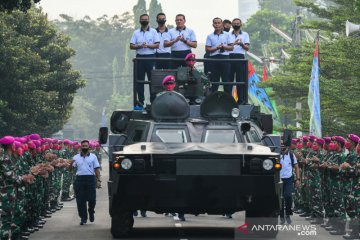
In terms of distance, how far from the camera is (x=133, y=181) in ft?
66.9

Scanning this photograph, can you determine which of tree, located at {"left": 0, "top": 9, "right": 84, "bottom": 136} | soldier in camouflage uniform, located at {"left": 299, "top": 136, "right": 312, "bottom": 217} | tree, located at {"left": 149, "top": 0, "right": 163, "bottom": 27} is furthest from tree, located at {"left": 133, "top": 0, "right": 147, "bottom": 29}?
soldier in camouflage uniform, located at {"left": 299, "top": 136, "right": 312, "bottom": 217}

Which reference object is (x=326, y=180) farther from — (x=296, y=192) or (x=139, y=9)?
(x=139, y=9)

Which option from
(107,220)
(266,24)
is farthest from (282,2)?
(107,220)

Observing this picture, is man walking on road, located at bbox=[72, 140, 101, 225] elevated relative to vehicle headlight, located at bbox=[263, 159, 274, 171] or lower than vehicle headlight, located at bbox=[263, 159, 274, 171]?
lower

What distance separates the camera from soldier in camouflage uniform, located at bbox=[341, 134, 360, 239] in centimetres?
2175

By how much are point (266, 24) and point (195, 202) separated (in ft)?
306

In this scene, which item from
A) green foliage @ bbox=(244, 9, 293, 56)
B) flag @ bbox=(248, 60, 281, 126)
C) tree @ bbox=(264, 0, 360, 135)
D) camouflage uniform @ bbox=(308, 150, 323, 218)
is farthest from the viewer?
green foliage @ bbox=(244, 9, 293, 56)

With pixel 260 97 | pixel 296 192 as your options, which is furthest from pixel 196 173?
pixel 260 97

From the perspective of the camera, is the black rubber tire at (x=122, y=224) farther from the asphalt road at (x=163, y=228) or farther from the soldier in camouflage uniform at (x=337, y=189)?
the soldier in camouflage uniform at (x=337, y=189)

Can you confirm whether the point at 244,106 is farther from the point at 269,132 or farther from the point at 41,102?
the point at 41,102

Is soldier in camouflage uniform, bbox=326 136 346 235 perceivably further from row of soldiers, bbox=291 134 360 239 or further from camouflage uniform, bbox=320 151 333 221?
camouflage uniform, bbox=320 151 333 221

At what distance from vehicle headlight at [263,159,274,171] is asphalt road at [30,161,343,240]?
208 cm

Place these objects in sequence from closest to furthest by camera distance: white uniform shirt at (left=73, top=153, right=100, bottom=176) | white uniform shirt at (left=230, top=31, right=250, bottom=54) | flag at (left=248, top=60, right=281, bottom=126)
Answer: white uniform shirt at (left=73, top=153, right=100, bottom=176) < white uniform shirt at (left=230, top=31, right=250, bottom=54) < flag at (left=248, top=60, right=281, bottom=126)

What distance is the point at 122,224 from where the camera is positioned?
2192 cm
